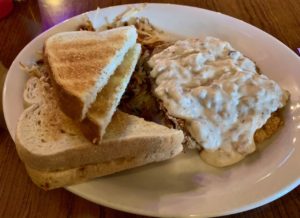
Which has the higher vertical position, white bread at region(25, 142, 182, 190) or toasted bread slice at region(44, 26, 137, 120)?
toasted bread slice at region(44, 26, 137, 120)

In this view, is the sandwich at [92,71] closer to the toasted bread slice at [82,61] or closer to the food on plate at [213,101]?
the toasted bread slice at [82,61]

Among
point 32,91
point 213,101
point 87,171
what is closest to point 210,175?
point 213,101

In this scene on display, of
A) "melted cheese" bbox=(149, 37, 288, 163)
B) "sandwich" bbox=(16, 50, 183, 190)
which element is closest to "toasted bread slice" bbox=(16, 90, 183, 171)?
"sandwich" bbox=(16, 50, 183, 190)

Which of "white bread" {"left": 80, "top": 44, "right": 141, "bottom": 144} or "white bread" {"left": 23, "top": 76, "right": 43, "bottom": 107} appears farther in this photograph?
"white bread" {"left": 23, "top": 76, "right": 43, "bottom": 107}

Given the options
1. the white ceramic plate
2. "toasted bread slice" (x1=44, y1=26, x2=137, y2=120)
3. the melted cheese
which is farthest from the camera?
the melted cheese

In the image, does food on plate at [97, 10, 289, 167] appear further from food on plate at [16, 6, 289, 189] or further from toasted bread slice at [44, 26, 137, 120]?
toasted bread slice at [44, 26, 137, 120]

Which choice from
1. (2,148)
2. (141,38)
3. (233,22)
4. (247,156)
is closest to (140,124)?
(247,156)
